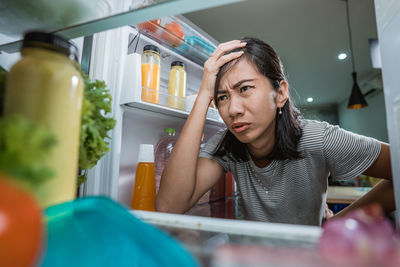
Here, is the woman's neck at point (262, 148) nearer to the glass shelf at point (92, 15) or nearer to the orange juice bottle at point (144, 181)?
the orange juice bottle at point (144, 181)

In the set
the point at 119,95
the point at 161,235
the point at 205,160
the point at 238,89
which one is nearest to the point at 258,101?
the point at 238,89

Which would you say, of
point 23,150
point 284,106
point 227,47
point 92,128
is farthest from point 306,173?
point 23,150

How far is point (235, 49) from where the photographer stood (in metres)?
1.06

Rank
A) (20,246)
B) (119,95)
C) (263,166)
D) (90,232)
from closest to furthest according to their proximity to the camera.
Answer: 1. (20,246)
2. (90,232)
3. (119,95)
4. (263,166)

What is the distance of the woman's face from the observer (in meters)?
0.96

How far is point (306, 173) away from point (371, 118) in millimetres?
5963

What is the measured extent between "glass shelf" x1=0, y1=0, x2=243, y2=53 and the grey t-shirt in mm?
810

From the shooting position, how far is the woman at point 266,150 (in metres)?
0.97

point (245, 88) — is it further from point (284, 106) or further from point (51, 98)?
point (51, 98)

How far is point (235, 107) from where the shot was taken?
0.95 meters

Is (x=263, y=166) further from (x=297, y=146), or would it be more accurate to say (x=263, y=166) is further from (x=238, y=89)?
(x=238, y=89)

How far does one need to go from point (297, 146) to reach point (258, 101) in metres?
0.27

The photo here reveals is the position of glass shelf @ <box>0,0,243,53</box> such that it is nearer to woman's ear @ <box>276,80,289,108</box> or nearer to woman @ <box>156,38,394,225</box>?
woman @ <box>156,38,394,225</box>

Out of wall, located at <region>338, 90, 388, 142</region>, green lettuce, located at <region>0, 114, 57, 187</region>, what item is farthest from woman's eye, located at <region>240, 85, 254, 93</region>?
wall, located at <region>338, 90, 388, 142</region>
